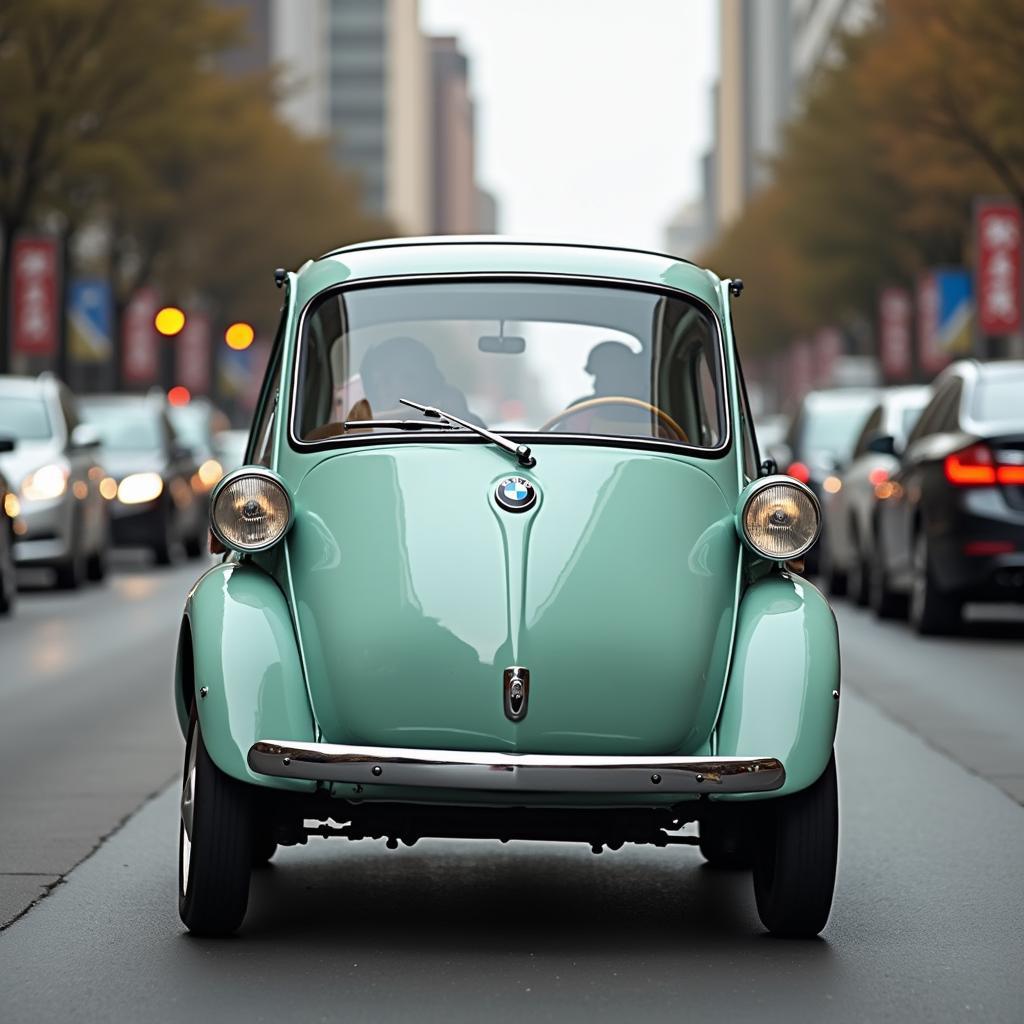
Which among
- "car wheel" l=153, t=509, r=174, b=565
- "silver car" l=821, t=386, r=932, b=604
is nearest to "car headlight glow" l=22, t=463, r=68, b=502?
"car wheel" l=153, t=509, r=174, b=565

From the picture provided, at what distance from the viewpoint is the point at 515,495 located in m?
6.18

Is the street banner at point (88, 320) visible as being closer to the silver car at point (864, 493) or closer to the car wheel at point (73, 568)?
the car wheel at point (73, 568)

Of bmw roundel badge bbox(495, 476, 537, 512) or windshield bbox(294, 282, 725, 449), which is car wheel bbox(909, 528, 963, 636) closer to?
windshield bbox(294, 282, 725, 449)

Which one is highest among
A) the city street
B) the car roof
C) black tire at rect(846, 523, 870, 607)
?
the car roof

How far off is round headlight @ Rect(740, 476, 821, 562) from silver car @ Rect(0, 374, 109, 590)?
13827 millimetres

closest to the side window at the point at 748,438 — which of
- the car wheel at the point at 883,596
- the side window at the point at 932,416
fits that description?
the side window at the point at 932,416

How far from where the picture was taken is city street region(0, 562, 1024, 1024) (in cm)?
548

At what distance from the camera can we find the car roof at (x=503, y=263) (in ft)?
22.6

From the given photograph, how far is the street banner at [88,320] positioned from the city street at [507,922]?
3927 centimetres

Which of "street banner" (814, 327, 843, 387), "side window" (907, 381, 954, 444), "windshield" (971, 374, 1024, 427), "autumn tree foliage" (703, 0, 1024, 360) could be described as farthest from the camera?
"street banner" (814, 327, 843, 387)

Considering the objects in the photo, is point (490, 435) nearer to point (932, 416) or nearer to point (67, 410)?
point (932, 416)

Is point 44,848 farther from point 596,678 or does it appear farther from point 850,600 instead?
point 850,600

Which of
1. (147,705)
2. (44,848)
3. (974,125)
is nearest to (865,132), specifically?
(974,125)

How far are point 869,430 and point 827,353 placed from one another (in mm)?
69185
